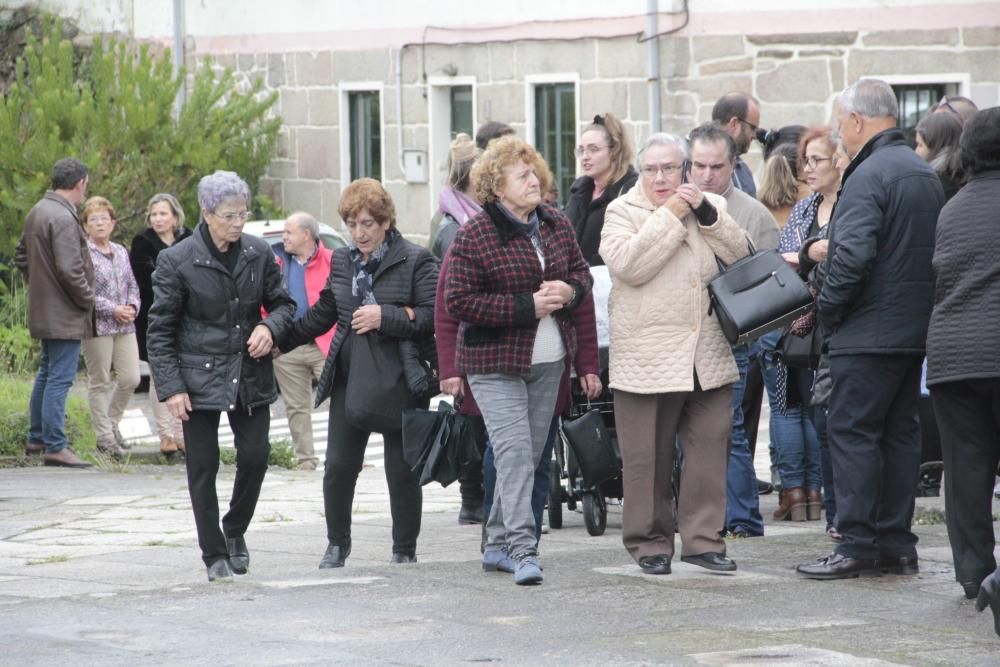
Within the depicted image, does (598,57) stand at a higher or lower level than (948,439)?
higher

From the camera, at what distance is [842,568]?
26.1 ft

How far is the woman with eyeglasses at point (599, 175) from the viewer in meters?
9.79

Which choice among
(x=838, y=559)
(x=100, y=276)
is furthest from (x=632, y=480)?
(x=100, y=276)

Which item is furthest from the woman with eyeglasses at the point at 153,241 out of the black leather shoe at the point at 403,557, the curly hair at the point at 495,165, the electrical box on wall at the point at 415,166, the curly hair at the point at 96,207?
the electrical box on wall at the point at 415,166

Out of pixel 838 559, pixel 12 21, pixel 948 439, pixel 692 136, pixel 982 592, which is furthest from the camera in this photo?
pixel 12 21

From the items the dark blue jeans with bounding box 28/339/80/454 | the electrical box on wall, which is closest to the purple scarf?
the dark blue jeans with bounding box 28/339/80/454

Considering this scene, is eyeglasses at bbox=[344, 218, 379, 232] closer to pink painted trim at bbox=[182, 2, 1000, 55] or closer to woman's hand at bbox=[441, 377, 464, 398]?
woman's hand at bbox=[441, 377, 464, 398]

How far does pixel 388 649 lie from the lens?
6727 mm

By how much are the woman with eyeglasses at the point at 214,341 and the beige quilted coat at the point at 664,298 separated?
1581mm

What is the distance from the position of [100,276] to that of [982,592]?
8.68 metres

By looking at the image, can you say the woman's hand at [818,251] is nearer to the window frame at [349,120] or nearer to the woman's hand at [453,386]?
the woman's hand at [453,386]

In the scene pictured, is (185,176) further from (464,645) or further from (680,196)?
(464,645)

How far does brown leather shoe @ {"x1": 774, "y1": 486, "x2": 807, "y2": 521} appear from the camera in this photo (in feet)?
33.1

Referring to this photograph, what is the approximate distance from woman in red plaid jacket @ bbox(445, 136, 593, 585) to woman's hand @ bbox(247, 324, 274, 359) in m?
0.90
